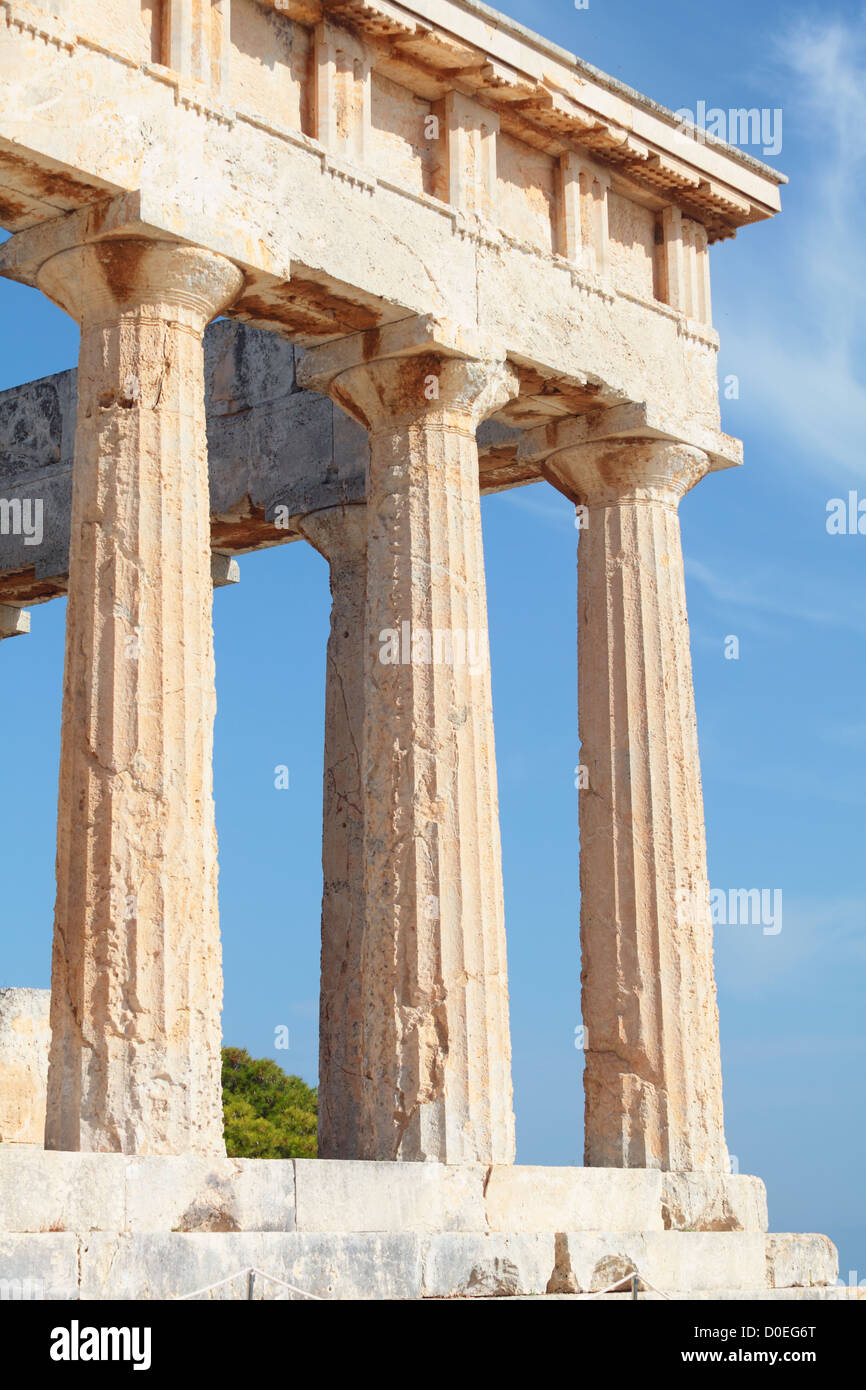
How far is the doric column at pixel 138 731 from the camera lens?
57.0 ft

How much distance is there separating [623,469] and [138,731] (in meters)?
8.54

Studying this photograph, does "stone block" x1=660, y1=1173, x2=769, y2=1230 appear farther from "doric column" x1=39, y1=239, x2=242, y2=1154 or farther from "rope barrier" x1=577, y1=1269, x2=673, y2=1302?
"doric column" x1=39, y1=239, x2=242, y2=1154

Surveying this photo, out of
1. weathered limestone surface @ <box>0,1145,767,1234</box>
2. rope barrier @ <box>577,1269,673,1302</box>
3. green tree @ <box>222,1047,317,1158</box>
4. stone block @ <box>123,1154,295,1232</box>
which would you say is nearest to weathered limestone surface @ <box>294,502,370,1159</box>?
weathered limestone surface @ <box>0,1145,767,1234</box>

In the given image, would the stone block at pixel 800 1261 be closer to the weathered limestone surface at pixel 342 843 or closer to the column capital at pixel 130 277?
the weathered limestone surface at pixel 342 843

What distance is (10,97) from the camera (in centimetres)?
1767

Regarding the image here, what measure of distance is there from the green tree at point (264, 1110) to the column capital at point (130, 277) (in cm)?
2683

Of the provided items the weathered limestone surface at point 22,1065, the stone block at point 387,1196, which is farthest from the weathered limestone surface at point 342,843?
the stone block at point 387,1196

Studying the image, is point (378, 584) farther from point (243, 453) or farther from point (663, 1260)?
point (663, 1260)

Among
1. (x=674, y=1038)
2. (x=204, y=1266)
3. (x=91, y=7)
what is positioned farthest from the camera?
(x=674, y=1038)

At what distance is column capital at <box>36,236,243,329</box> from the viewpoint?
61.4 ft

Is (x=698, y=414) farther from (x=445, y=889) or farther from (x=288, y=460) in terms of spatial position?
(x=445, y=889)

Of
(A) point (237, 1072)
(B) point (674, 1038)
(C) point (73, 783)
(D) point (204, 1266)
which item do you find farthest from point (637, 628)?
(A) point (237, 1072)

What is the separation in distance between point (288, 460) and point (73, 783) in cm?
1005

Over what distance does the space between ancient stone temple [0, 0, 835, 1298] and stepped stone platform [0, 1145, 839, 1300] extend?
0.04 metres
